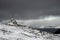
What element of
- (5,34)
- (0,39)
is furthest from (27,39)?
(0,39)

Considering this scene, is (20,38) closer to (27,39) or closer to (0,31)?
(27,39)

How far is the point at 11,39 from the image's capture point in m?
147

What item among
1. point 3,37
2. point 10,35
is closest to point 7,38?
point 3,37

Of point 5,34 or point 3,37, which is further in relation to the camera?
point 5,34

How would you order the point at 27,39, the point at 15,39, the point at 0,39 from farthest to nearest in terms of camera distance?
the point at 27,39 → the point at 15,39 → the point at 0,39

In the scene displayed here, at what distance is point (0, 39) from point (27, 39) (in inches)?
1082

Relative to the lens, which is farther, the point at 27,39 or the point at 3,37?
the point at 27,39

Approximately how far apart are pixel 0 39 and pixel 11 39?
352 inches

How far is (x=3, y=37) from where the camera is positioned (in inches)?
5778

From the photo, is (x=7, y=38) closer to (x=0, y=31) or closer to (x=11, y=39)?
(x=11, y=39)

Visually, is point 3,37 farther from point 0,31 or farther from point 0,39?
point 0,31

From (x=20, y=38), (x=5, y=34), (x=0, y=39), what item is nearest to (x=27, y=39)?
(x=20, y=38)

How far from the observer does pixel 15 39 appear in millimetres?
152375

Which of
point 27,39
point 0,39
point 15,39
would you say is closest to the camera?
point 0,39
